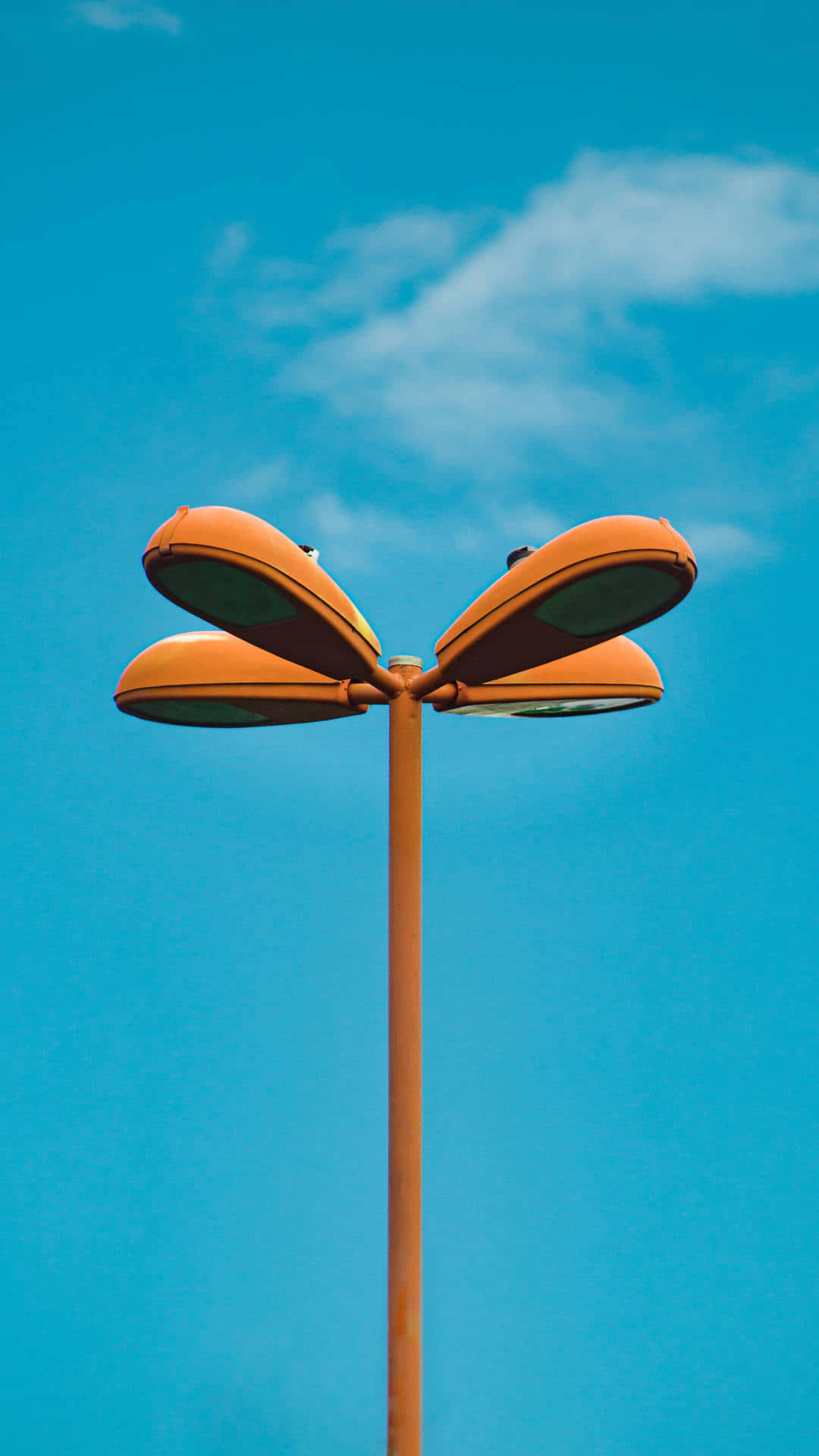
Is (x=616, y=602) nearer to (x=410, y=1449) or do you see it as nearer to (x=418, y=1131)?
(x=418, y=1131)

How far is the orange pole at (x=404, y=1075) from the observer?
5.69 meters

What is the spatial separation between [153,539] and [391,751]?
5.75 feet

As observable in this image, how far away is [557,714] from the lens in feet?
24.4

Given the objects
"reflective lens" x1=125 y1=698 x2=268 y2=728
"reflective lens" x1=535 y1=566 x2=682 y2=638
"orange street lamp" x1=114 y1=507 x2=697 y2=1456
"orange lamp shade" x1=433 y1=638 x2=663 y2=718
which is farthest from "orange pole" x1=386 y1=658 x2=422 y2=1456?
"reflective lens" x1=535 y1=566 x2=682 y2=638

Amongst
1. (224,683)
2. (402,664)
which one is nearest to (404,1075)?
(402,664)

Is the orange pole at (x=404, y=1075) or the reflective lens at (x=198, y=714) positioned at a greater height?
the reflective lens at (x=198, y=714)

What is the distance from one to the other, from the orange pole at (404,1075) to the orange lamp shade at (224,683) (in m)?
0.49

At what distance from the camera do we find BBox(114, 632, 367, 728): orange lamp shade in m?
6.62

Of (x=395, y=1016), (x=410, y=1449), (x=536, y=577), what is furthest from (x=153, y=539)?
(x=410, y=1449)

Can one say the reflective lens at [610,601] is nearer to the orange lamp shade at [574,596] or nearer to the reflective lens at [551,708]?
the orange lamp shade at [574,596]

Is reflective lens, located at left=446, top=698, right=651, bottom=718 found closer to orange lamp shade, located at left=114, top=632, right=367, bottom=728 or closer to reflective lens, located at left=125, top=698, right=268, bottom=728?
orange lamp shade, located at left=114, top=632, right=367, bottom=728

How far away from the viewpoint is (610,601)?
5301mm

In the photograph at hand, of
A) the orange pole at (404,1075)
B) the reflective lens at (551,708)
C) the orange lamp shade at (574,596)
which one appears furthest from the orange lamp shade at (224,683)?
the orange lamp shade at (574,596)

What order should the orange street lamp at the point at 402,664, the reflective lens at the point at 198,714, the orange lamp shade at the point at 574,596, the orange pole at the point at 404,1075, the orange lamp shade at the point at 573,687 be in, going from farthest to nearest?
the reflective lens at the point at 198,714 → the orange lamp shade at the point at 573,687 → the orange pole at the point at 404,1075 → the orange street lamp at the point at 402,664 → the orange lamp shade at the point at 574,596
